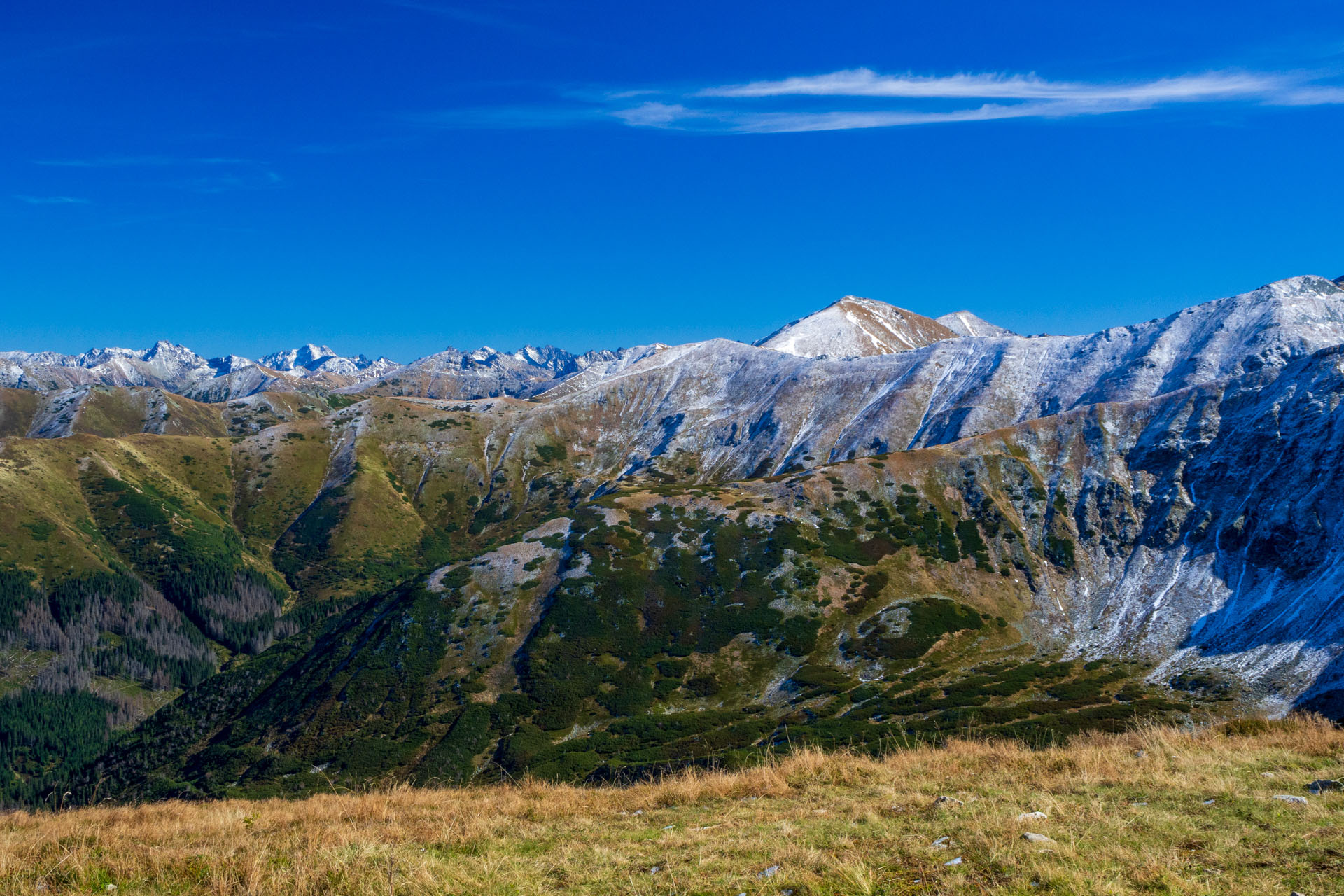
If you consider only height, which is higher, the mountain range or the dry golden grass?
the dry golden grass

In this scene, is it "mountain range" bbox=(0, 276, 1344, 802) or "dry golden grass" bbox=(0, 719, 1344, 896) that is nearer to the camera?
"dry golden grass" bbox=(0, 719, 1344, 896)

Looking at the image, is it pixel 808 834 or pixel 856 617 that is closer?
pixel 808 834

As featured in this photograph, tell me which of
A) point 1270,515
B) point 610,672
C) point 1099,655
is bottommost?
point 1099,655

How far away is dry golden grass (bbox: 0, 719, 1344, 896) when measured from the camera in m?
11.2

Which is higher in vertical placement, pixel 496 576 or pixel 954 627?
pixel 496 576

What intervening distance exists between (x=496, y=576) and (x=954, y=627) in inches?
3632

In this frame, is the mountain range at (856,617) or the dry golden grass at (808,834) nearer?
the dry golden grass at (808,834)

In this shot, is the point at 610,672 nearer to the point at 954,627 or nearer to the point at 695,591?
the point at 695,591

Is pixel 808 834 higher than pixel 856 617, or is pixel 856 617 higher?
pixel 808 834

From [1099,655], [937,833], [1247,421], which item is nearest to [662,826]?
[937,833]

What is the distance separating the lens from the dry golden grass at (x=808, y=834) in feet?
36.8

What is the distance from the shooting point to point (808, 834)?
14109mm

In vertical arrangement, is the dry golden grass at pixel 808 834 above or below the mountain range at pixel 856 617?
above

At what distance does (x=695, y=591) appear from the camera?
481ft
